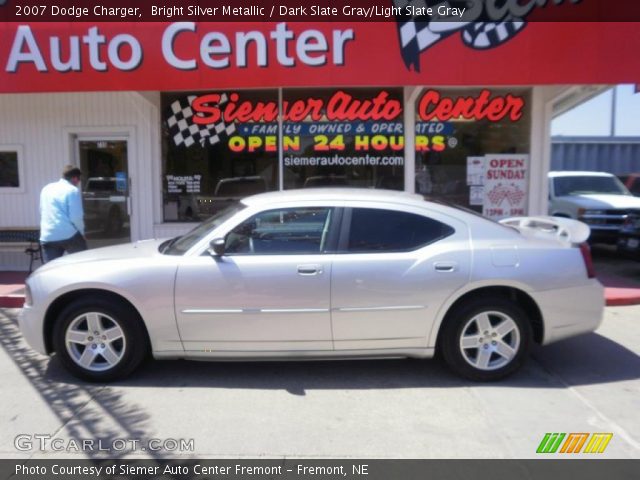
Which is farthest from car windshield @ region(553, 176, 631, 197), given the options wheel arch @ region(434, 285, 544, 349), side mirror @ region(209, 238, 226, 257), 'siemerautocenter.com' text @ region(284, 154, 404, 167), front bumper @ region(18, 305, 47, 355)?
front bumper @ region(18, 305, 47, 355)

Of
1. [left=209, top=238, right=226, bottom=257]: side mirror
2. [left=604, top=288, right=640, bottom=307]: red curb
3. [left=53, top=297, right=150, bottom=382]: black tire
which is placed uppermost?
[left=209, top=238, right=226, bottom=257]: side mirror

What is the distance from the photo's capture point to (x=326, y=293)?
14.1ft

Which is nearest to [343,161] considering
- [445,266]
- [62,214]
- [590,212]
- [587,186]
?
[62,214]

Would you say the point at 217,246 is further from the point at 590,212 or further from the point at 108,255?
the point at 590,212

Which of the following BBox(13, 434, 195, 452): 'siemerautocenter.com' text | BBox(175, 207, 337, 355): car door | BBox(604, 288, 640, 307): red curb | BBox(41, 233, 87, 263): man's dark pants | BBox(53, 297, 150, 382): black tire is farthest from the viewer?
BBox(604, 288, 640, 307): red curb

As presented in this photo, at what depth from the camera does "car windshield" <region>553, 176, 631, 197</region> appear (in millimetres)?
11695

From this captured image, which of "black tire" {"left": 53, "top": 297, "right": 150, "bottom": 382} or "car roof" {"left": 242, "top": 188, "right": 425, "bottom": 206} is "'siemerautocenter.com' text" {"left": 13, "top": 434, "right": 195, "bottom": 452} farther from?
"car roof" {"left": 242, "top": 188, "right": 425, "bottom": 206}

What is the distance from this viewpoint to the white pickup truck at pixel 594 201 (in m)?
10.4

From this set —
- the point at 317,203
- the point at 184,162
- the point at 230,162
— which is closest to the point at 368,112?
the point at 230,162

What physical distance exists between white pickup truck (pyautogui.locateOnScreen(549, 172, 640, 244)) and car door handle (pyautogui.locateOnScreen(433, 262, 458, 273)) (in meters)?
6.59

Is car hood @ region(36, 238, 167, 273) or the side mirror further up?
the side mirror

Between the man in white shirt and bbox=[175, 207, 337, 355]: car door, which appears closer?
bbox=[175, 207, 337, 355]: car door

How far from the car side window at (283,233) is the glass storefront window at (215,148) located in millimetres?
4388

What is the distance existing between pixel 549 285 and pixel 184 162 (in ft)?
20.8
